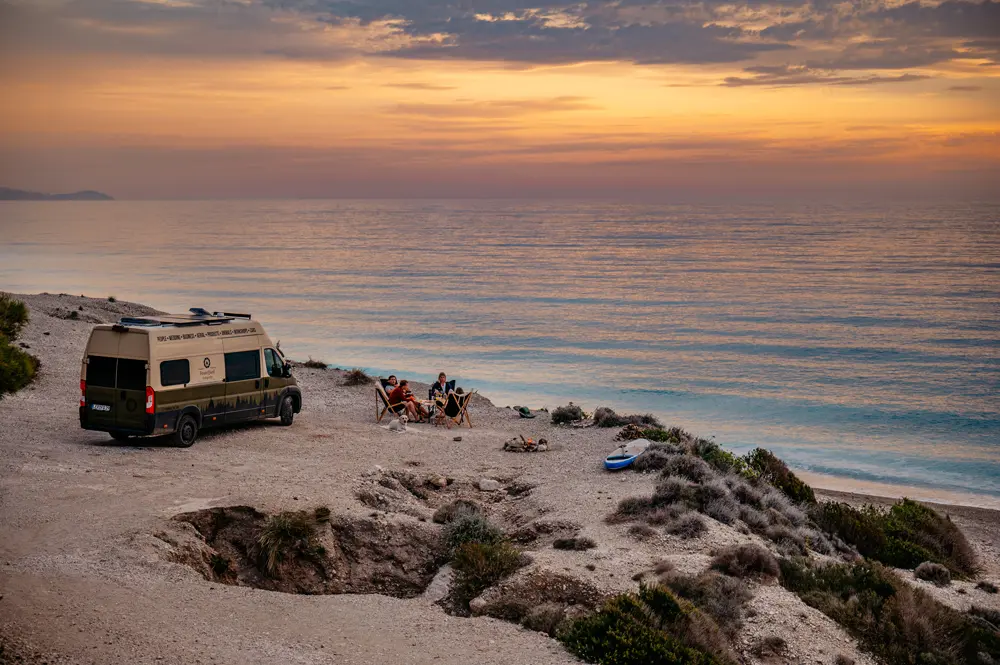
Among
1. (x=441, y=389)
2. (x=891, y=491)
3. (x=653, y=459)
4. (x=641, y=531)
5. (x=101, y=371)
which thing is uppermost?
(x=101, y=371)

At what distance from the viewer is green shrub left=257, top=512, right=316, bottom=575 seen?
11773 millimetres

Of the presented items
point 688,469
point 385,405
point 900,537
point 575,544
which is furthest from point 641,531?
point 385,405

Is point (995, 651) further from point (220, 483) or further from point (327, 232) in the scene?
point (327, 232)

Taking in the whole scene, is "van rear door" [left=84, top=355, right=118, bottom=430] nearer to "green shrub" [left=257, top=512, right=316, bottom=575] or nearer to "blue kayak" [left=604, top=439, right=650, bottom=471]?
"green shrub" [left=257, top=512, right=316, bottom=575]

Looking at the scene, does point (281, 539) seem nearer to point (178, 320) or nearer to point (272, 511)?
point (272, 511)

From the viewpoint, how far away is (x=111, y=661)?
28.2 ft

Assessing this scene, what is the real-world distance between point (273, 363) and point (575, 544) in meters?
10.0

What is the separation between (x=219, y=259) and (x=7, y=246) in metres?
43.6

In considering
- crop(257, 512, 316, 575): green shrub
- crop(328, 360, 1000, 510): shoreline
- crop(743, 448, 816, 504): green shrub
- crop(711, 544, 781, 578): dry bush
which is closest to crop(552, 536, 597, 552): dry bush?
crop(711, 544, 781, 578): dry bush

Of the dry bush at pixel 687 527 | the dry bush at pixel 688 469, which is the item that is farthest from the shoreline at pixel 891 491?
the dry bush at pixel 687 527

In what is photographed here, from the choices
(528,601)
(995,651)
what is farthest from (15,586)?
(995,651)

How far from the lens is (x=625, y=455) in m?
17.8

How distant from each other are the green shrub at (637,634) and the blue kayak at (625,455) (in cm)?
701

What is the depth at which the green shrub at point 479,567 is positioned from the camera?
11383 mm
